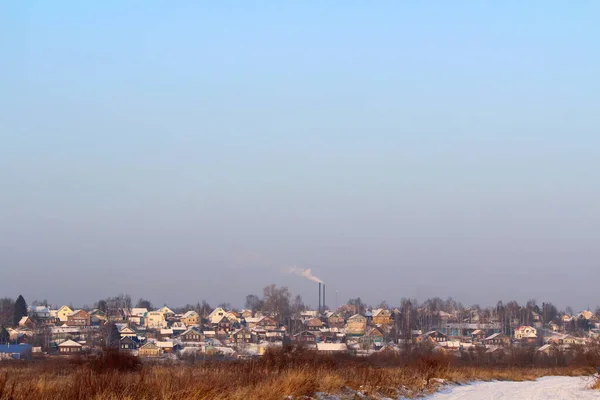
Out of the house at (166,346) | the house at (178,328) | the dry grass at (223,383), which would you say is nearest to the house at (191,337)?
the house at (178,328)

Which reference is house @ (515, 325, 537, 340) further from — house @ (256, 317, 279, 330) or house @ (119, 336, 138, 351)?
house @ (119, 336, 138, 351)

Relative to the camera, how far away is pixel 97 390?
39.1ft

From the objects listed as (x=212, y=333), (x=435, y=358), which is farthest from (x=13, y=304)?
(x=435, y=358)

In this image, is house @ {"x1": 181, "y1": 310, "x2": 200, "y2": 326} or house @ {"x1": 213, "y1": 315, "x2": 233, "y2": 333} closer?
house @ {"x1": 213, "y1": 315, "x2": 233, "y2": 333}

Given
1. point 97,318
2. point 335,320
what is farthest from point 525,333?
point 97,318

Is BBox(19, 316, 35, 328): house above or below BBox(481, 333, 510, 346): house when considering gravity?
above

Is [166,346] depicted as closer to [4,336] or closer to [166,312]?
[4,336]

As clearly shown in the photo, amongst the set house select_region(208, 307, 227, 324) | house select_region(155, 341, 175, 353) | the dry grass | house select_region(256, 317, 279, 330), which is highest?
the dry grass

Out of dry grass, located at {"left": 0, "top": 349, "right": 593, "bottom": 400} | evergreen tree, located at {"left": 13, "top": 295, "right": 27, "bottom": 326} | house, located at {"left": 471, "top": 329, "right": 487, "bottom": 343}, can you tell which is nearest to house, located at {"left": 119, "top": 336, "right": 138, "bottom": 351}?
evergreen tree, located at {"left": 13, "top": 295, "right": 27, "bottom": 326}

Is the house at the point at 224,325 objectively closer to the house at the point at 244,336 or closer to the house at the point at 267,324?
the house at the point at 267,324

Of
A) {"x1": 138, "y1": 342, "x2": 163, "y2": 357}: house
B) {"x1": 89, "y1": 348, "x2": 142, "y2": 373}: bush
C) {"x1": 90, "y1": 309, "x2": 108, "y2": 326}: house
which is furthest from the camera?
{"x1": 90, "y1": 309, "x2": 108, "y2": 326}: house

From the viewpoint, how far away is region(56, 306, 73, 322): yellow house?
15212 centimetres

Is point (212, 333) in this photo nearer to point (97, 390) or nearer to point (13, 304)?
point (13, 304)

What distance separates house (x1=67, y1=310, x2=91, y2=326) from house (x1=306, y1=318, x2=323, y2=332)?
40.6m
